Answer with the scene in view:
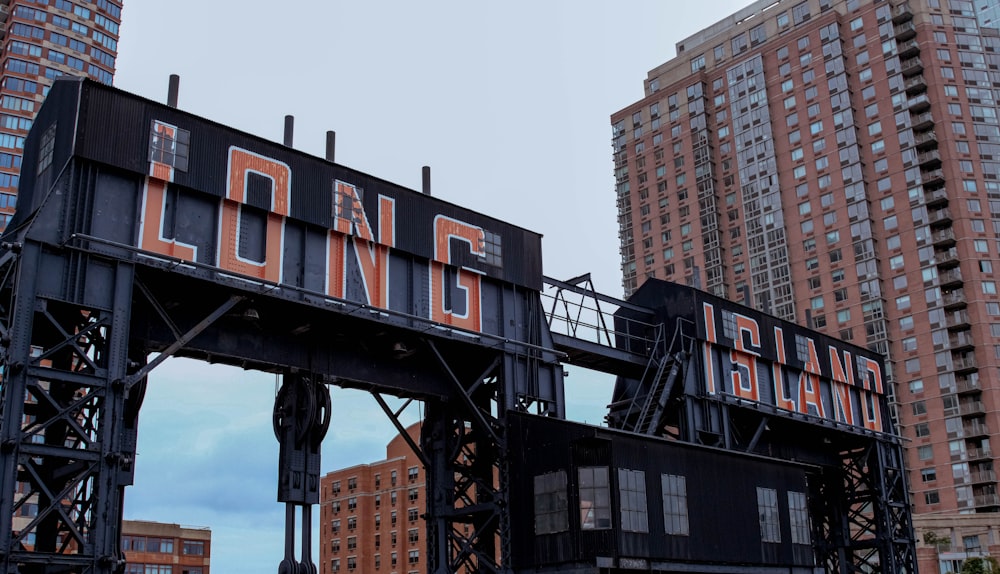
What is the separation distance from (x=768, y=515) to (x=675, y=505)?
6421 mm

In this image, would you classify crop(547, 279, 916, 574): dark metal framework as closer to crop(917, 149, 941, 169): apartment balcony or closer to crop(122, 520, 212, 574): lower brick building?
crop(917, 149, 941, 169): apartment balcony

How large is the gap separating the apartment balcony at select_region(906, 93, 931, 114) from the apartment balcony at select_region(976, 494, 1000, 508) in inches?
1742

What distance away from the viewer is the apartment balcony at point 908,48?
122 m

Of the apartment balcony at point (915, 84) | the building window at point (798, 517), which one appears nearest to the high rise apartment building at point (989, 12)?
the apartment balcony at point (915, 84)

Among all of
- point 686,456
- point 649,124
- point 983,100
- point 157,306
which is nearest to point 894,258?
point 983,100

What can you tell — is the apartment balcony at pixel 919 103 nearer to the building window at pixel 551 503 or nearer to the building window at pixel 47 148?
the building window at pixel 551 503

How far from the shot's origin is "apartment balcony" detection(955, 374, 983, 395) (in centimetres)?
10800

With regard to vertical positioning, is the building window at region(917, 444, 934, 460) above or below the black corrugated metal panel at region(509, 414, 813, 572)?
above

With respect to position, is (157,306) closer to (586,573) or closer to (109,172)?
(109,172)

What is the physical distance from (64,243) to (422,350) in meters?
13.1

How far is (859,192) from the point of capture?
397ft

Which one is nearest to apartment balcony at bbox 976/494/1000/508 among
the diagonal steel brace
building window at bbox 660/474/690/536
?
building window at bbox 660/474/690/536

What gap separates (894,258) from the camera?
11794 cm

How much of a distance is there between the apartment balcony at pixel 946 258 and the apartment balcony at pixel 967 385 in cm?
1245
